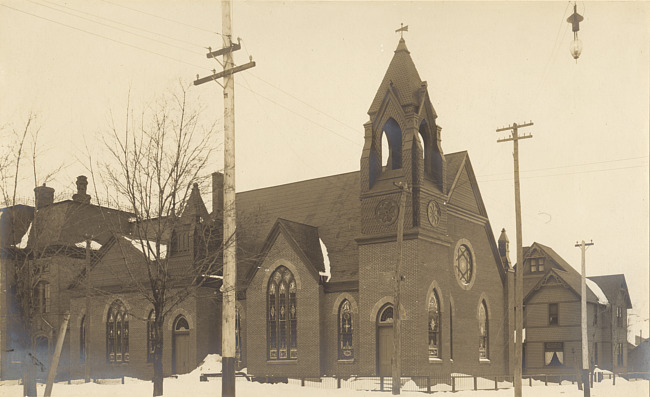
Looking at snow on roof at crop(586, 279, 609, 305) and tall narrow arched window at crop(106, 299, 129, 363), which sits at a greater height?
snow on roof at crop(586, 279, 609, 305)

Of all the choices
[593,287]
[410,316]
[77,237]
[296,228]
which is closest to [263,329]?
[296,228]

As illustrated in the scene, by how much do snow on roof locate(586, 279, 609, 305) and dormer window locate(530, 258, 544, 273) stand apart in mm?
3672

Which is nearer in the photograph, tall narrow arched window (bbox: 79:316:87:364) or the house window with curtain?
tall narrow arched window (bbox: 79:316:87:364)

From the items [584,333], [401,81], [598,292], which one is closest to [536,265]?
[598,292]

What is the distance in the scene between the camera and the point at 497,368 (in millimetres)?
39281

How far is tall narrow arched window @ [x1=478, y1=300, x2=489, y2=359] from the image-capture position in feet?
125

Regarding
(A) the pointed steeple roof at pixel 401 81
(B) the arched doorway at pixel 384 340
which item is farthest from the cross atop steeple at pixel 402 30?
(B) the arched doorway at pixel 384 340

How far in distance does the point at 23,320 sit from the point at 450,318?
19430 mm

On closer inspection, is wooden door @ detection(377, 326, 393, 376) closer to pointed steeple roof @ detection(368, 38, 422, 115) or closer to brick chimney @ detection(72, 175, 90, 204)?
pointed steeple roof @ detection(368, 38, 422, 115)

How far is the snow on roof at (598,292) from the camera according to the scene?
52.9 metres

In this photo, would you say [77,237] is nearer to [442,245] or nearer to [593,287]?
[442,245]

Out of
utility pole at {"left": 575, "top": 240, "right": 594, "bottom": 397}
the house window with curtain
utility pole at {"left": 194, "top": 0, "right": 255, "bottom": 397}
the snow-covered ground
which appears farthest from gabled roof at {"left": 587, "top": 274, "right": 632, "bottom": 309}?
utility pole at {"left": 194, "top": 0, "right": 255, "bottom": 397}

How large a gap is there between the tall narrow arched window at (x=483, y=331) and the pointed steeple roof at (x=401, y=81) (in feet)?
40.2

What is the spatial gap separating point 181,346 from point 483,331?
652 inches
